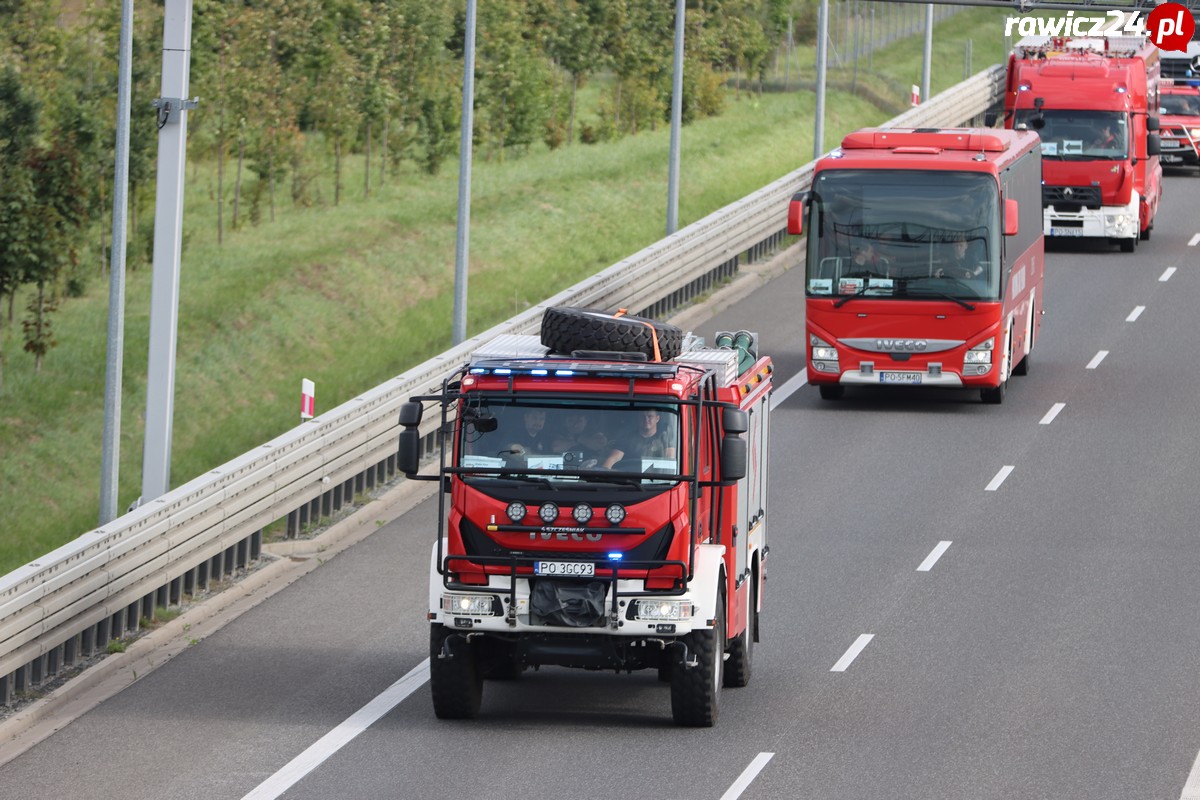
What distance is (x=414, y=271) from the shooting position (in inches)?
1583

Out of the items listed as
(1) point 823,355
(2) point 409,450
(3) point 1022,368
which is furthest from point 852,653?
(3) point 1022,368

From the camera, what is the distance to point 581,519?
14.8 metres

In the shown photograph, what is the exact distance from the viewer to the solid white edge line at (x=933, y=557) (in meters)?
20.7

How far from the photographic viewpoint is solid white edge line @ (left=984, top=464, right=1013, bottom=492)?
24188 millimetres

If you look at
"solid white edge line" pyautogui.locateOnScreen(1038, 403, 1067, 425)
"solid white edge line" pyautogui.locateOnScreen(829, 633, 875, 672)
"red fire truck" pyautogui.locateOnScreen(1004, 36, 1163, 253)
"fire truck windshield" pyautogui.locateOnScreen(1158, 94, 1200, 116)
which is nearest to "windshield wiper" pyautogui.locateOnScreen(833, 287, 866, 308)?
"solid white edge line" pyautogui.locateOnScreen(1038, 403, 1067, 425)

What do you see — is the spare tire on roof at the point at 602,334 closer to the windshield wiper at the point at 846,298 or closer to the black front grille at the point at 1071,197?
the windshield wiper at the point at 846,298

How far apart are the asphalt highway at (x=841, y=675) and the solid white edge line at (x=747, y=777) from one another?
0.10ft

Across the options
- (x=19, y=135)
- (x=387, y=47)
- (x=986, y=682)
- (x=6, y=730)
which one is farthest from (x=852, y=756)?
(x=387, y=47)

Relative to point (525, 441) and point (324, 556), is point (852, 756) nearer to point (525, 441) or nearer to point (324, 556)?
point (525, 441)

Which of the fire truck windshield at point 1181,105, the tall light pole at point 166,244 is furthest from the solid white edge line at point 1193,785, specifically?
the fire truck windshield at point 1181,105

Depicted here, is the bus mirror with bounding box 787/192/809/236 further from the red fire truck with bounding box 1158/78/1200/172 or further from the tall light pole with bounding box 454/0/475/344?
the red fire truck with bounding box 1158/78/1200/172

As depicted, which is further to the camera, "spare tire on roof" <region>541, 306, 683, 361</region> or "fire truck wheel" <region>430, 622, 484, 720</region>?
→ "spare tire on roof" <region>541, 306, 683, 361</region>

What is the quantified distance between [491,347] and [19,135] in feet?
62.6

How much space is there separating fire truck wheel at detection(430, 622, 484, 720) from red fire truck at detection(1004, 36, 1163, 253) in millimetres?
26018
